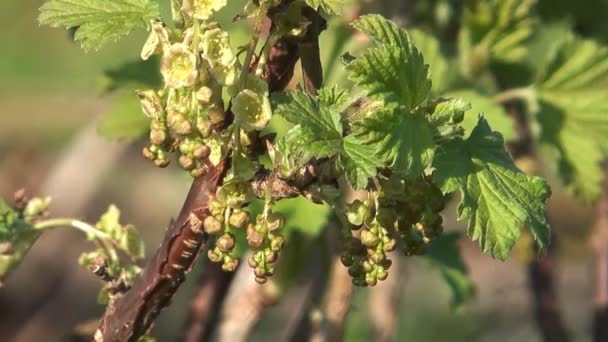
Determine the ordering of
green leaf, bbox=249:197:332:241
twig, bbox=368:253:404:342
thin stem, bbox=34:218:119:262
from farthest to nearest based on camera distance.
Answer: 1. twig, bbox=368:253:404:342
2. green leaf, bbox=249:197:332:241
3. thin stem, bbox=34:218:119:262

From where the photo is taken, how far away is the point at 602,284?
8.43 ft

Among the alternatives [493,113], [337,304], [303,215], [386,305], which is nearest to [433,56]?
[493,113]

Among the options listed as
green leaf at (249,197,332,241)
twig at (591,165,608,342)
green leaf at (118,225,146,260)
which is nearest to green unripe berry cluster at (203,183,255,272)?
green leaf at (118,225,146,260)

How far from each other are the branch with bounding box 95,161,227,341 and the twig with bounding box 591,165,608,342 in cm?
139

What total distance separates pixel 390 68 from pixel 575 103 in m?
0.92

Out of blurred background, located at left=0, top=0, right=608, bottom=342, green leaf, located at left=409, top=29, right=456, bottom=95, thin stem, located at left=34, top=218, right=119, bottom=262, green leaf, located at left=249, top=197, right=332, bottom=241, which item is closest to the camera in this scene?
thin stem, located at left=34, top=218, right=119, bottom=262

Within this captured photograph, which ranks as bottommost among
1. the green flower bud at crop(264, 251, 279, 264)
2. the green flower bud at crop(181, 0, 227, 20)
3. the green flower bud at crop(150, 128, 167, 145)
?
the green flower bud at crop(264, 251, 279, 264)

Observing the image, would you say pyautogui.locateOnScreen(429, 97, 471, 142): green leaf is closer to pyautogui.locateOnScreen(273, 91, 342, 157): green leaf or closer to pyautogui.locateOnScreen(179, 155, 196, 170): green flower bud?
pyautogui.locateOnScreen(273, 91, 342, 157): green leaf

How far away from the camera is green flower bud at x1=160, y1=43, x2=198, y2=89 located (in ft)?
3.59

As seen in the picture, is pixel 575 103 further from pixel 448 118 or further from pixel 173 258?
pixel 173 258

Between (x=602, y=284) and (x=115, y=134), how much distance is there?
42.9 inches

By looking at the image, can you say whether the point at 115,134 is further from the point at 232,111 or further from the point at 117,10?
the point at 232,111

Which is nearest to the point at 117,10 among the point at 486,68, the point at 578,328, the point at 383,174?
the point at 383,174

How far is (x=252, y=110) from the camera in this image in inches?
44.3
